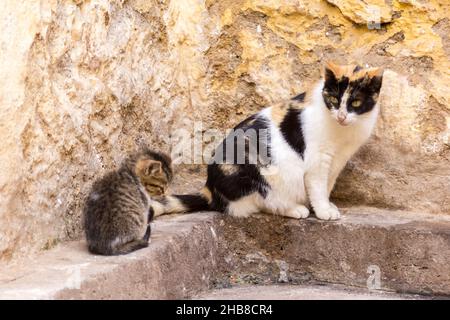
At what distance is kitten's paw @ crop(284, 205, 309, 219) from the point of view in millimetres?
5219

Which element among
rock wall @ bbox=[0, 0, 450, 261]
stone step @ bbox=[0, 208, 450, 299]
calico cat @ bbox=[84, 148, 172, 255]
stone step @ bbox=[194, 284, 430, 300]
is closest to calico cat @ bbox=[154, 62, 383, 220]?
stone step @ bbox=[0, 208, 450, 299]

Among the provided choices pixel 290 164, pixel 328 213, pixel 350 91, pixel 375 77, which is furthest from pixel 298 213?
pixel 375 77

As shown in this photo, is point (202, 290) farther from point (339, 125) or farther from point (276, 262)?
point (339, 125)

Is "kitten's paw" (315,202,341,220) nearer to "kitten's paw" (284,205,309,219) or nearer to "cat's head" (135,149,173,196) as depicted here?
"kitten's paw" (284,205,309,219)

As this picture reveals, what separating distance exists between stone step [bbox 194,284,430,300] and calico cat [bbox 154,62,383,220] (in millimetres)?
498

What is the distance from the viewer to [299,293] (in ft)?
15.7

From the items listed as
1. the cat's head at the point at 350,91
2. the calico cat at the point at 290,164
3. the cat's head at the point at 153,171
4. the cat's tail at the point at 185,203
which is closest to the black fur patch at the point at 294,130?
the calico cat at the point at 290,164

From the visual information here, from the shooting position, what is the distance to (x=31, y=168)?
416cm

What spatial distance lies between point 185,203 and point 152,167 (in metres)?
0.69

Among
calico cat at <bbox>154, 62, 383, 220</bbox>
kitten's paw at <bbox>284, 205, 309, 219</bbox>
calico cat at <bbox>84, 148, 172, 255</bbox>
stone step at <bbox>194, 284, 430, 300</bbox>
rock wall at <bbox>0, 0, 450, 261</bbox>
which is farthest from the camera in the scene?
kitten's paw at <bbox>284, 205, 309, 219</bbox>

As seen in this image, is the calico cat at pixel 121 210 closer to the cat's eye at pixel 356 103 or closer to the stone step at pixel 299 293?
the stone step at pixel 299 293

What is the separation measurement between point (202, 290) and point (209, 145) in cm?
143

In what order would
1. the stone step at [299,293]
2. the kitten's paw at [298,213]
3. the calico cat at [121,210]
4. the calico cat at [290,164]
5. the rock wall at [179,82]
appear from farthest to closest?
the kitten's paw at [298,213]
the calico cat at [290,164]
the stone step at [299,293]
the calico cat at [121,210]
the rock wall at [179,82]

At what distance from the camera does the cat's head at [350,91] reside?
485cm
